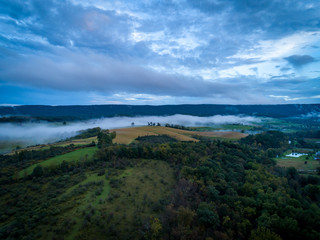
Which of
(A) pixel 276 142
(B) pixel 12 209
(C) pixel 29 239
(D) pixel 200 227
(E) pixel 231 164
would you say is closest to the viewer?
(C) pixel 29 239

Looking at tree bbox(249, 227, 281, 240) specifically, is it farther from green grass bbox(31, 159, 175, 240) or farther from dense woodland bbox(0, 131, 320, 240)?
green grass bbox(31, 159, 175, 240)

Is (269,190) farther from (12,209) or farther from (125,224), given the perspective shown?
(12,209)

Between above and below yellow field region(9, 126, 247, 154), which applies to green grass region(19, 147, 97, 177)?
above

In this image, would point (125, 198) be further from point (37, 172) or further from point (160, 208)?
point (37, 172)

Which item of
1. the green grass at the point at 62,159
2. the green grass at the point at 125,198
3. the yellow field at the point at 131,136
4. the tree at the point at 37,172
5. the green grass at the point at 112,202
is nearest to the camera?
the green grass at the point at 112,202

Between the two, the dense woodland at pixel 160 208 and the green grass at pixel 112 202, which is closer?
the dense woodland at pixel 160 208

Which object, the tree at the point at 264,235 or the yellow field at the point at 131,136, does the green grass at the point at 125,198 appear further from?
the yellow field at the point at 131,136

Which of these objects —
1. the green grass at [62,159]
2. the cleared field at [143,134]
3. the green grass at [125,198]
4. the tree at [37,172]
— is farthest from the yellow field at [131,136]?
the green grass at [125,198]

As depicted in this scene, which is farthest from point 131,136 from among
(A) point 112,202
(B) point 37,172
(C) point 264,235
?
(C) point 264,235

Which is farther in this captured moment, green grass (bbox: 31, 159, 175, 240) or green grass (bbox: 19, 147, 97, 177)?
green grass (bbox: 19, 147, 97, 177)

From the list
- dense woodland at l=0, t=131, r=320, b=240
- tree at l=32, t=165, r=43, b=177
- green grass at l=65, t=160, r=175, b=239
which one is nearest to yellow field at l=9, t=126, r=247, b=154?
tree at l=32, t=165, r=43, b=177

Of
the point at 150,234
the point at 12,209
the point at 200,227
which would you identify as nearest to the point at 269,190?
the point at 200,227
